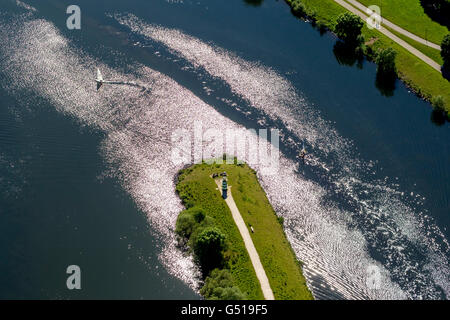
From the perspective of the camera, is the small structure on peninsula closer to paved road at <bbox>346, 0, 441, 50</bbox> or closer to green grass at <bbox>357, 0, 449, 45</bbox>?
paved road at <bbox>346, 0, 441, 50</bbox>

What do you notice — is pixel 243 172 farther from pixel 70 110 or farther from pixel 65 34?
pixel 65 34

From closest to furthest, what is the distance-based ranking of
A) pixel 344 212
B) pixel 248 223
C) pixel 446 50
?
pixel 248 223 < pixel 344 212 < pixel 446 50

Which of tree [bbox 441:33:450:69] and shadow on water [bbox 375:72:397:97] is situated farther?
tree [bbox 441:33:450:69]

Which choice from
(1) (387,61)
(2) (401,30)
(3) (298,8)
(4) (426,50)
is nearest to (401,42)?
(2) (401,30)

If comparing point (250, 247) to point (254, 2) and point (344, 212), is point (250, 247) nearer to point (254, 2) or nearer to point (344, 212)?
point (344, 212)

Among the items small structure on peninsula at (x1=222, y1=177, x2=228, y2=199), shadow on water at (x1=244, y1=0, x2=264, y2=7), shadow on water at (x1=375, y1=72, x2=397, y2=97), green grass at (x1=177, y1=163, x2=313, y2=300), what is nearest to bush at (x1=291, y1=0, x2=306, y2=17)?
shadow on water at (x1=244, y1=0, x2=264, y2=7)
